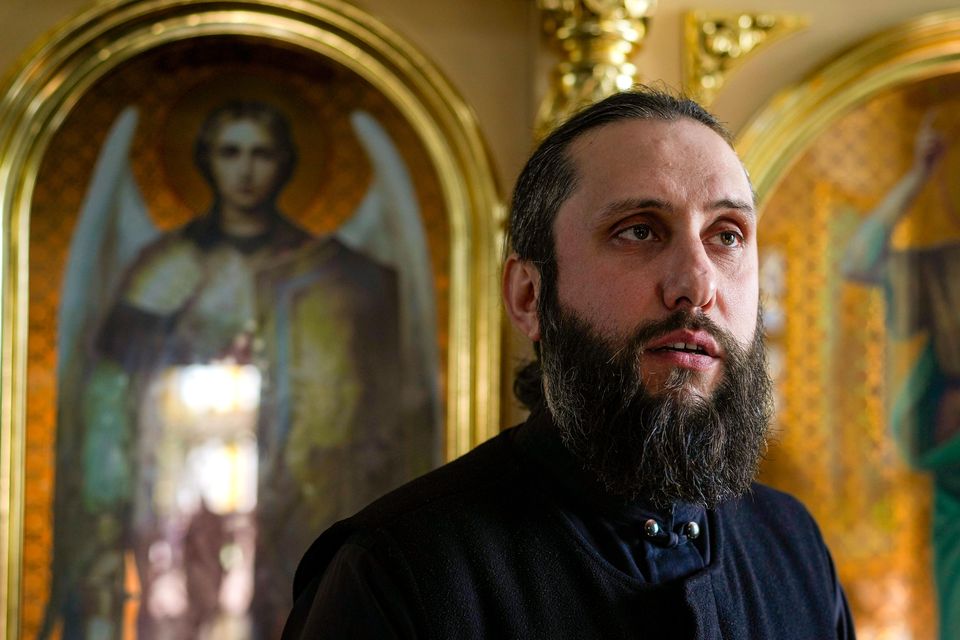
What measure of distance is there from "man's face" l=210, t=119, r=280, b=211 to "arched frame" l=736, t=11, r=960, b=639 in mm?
1275

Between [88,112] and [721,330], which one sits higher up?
[88,112]

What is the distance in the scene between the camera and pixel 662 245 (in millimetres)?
1580

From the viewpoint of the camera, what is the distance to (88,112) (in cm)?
283

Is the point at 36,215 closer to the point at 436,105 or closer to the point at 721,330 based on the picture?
the point at 436,105

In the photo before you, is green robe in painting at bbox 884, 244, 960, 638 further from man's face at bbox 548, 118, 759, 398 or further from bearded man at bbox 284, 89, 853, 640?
man's face at bbox 548, 118, 759, 398

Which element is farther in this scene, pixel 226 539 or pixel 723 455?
pixel 226 539

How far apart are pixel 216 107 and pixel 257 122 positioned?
0.11 metres

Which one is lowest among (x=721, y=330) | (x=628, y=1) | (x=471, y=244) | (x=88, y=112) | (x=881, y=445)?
(x=881, y=445)

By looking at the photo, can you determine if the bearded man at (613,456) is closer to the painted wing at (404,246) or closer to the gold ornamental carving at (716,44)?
the painted wing at (404,246)

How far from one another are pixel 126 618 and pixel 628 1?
6.55 feet

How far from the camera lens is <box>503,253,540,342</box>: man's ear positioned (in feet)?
5.92

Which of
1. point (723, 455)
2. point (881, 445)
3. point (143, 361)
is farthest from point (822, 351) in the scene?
point (143, 361)

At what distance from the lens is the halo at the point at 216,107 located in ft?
9.43

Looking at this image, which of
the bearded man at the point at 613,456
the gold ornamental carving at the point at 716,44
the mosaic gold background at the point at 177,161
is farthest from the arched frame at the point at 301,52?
the bearded man at the point at 613,456
